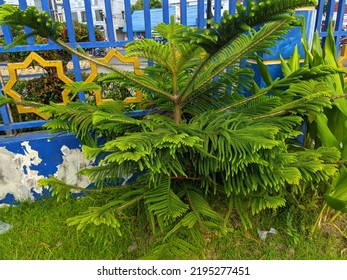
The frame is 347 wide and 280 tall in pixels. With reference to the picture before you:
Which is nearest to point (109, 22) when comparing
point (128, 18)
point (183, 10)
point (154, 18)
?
point (128, 18)

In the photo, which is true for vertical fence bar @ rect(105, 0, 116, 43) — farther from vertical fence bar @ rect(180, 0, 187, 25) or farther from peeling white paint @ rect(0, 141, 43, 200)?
peeling white paint @ rect(0, 141, 43, 200)

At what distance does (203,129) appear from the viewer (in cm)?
150

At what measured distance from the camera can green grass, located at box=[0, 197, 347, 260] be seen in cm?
172

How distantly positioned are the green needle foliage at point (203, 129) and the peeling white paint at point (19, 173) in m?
0.60

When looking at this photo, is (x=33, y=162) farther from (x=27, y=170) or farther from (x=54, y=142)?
(x=54, y=142)

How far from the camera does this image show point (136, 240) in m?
1.81

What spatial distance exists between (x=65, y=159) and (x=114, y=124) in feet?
2.66

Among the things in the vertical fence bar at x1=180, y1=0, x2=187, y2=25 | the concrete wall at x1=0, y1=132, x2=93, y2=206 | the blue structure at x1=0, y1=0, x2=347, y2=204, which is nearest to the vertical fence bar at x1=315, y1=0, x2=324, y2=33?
the blue structure at x1=0, y1=0, x2=347, y2=204

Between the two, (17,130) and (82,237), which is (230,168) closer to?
(82,237)

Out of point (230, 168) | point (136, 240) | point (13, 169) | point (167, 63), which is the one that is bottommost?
point (136, 240)

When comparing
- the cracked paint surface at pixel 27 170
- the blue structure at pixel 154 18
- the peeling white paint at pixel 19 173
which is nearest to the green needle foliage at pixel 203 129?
the blue structure at pixel 154 18

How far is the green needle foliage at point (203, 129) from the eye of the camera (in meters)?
1.24

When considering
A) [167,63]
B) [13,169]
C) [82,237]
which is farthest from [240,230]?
[13,169]

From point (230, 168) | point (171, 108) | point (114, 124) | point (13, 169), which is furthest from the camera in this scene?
point (13, 169)
